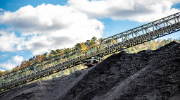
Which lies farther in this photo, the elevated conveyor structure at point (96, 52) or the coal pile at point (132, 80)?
the elevated conveyor structure at point (96, 52)

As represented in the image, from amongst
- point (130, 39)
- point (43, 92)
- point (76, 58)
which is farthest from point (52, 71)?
point (130, 39)

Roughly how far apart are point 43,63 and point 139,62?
17.9 metres

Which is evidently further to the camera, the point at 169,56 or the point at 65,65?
the point at 65,65

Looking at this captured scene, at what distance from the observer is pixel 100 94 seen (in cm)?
1227

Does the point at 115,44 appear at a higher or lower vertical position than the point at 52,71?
higher

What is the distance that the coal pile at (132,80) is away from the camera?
8.88 meters

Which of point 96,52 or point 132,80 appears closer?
point 132,80

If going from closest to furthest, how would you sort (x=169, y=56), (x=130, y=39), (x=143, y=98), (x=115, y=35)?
1. (x=143, y=98)
2. (x=169, y=56)
3. (x=130, y=39)
4. (x=115, y=35)

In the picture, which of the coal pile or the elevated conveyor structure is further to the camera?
the elevated conveyor structure

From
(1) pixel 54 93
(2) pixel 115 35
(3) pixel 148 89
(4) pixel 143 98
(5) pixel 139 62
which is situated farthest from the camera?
(2) pixel 115 35

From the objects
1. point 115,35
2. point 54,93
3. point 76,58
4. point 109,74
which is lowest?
point 54,93

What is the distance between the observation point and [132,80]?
11000 millimetres

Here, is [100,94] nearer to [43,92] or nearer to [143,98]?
[143,98]

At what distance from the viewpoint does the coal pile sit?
888 cm
